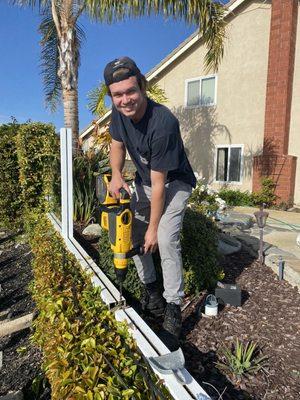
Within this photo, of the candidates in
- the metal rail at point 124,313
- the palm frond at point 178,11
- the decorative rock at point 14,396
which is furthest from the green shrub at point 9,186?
the decorative rock at point 14,396

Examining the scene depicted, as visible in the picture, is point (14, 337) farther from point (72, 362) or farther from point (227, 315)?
point (227, 315)

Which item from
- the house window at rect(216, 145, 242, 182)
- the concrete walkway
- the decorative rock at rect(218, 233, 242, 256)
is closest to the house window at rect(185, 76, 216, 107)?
the house window at rect(216, 145, 242, 182)

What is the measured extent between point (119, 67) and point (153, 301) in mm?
1859

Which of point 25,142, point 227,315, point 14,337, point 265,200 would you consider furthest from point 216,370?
point 265,200

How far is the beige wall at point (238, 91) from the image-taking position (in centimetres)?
1183

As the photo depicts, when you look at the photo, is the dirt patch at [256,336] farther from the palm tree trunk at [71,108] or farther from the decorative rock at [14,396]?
the palm tree trunk at [71,108]

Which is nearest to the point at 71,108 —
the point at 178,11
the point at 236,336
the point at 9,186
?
the point at 9,186

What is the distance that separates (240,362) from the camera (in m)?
2.26

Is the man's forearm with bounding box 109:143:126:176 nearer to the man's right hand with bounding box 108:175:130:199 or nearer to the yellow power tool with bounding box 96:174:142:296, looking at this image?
the man's right hand with bounding box 108:175:130:199

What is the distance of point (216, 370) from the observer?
7.47 feet

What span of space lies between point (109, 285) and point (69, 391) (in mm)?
1215

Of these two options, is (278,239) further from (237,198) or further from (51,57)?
(51,57)

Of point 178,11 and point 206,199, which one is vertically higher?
point 178,11

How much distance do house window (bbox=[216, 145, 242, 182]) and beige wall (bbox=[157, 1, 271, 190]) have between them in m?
0.23
